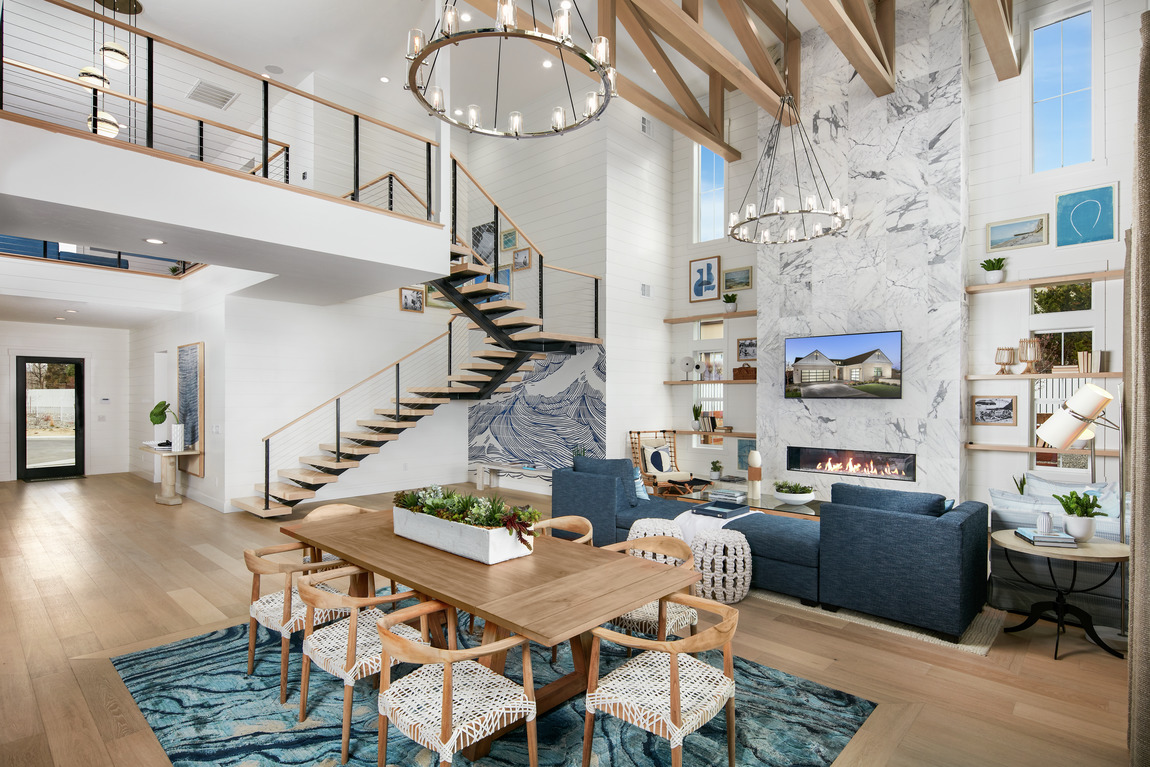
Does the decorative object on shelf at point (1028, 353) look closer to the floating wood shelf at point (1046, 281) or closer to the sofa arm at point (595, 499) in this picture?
the floating wood shelf at point (1046, 281)

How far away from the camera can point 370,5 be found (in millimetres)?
6590

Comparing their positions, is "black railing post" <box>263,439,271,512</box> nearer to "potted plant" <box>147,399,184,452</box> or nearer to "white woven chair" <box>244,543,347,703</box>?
"potted plant" <box>147,399,184,452</box>

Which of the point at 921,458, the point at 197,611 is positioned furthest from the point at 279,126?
the point at 921,458

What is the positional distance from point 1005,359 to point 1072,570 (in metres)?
3.27

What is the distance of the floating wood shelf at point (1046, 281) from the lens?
5750 mm

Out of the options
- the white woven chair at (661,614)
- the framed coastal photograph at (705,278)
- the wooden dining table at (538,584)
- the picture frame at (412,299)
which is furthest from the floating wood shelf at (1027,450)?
the picture frame at (412,299)

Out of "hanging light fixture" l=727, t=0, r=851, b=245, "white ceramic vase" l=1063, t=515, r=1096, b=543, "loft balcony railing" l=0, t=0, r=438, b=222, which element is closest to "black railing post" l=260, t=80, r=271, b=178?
"loft balcony railing" l=0, t=0, r=438, b=222

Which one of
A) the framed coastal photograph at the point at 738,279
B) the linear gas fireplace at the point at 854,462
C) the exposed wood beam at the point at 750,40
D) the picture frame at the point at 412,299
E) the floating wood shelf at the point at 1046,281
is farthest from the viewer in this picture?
the picture frame at the point at 412,299

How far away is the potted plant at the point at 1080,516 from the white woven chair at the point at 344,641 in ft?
12.0

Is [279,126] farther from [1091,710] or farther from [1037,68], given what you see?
[1091,710]

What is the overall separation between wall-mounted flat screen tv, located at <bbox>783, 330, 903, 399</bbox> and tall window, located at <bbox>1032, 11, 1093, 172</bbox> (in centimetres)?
239

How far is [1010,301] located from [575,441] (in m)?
5.37

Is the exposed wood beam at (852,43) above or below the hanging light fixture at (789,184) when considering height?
above

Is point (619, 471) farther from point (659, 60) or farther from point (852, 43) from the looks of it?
point (659, 60)
